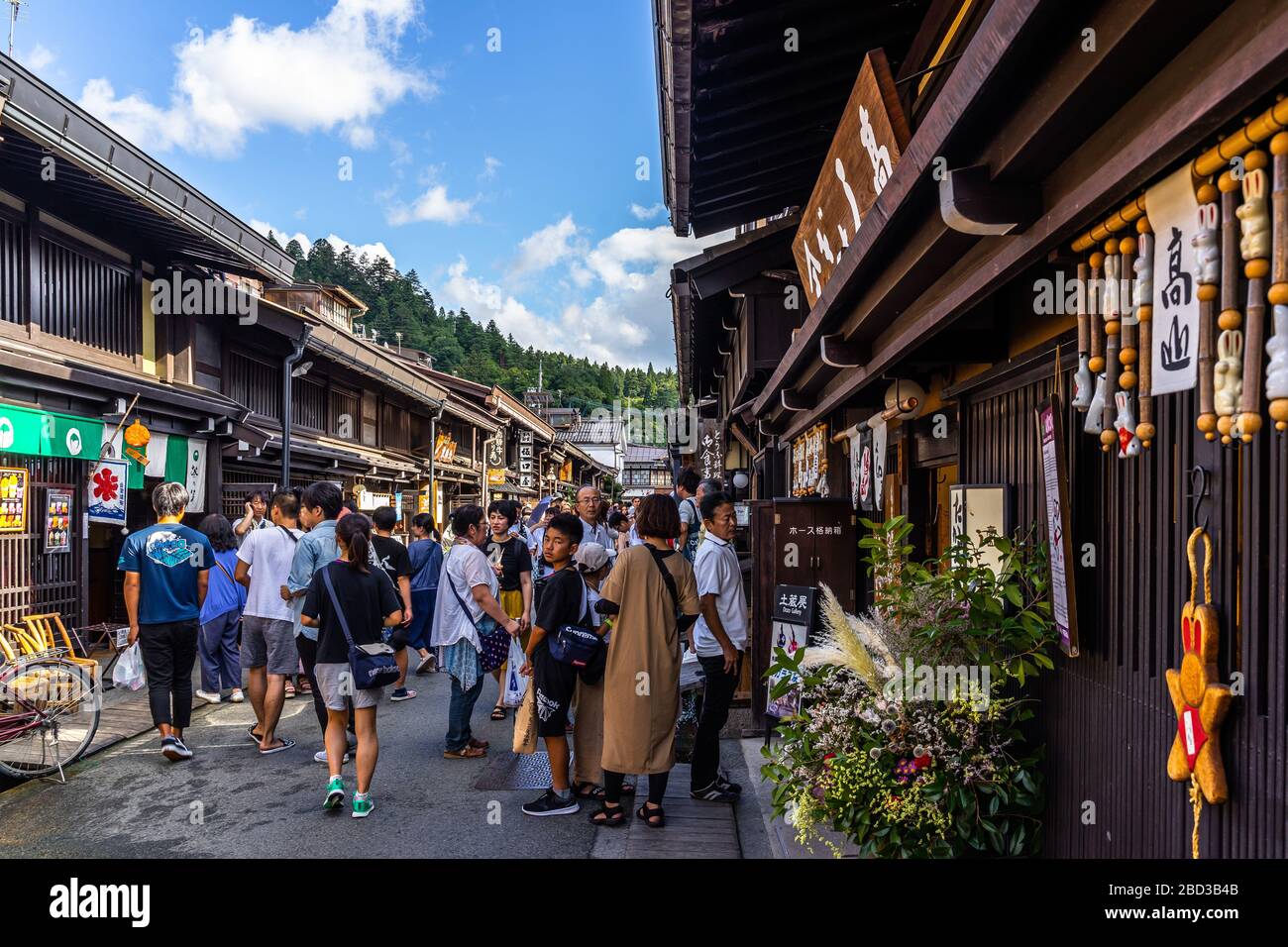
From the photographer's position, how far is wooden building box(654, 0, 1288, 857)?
6.62ft

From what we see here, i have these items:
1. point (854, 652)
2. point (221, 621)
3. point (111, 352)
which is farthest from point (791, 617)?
point (111, 352)

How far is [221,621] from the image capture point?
364 inches

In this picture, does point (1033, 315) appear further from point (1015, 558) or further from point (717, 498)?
point (717, 498)

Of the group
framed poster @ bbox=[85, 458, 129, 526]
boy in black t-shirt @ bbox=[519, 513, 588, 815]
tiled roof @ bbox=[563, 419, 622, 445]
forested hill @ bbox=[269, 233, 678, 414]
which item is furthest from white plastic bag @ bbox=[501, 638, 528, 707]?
tiled roof @ bbox=[563, 419, 622, 445]

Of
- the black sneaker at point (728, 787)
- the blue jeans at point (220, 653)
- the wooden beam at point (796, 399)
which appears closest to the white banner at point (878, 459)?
the wooden beam at point (796, 399)

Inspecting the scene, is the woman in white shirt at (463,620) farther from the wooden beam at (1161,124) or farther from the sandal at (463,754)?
the wooden beam at (1161,124)

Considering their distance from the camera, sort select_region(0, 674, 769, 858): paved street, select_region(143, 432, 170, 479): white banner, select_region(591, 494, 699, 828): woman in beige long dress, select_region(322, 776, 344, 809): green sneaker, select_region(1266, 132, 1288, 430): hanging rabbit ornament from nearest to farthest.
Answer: select_region(1266, 132, 1288, 430): hanging rabbit ornament
select_region(0, 674, 769, 858): paved street
select_region(591, 494, 699, 828): woman in beige long dress
select_region(322, 776, 344, 809): green sneaker
select_region(143, 432, 170, 479): white banner

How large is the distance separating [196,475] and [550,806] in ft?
33.1

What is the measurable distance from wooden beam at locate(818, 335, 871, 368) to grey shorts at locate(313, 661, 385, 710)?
13.1ft

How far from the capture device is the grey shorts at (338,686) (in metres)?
5.71

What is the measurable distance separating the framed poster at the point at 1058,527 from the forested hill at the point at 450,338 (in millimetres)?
38571

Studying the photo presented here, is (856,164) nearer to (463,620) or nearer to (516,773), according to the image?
(463,620)

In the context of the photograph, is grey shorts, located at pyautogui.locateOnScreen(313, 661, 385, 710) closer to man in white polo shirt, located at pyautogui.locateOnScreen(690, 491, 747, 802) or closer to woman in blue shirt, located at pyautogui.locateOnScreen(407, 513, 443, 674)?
man in white polo shirt, located at pyautogui.locateOnScreen(690, 491, 747, 802)
